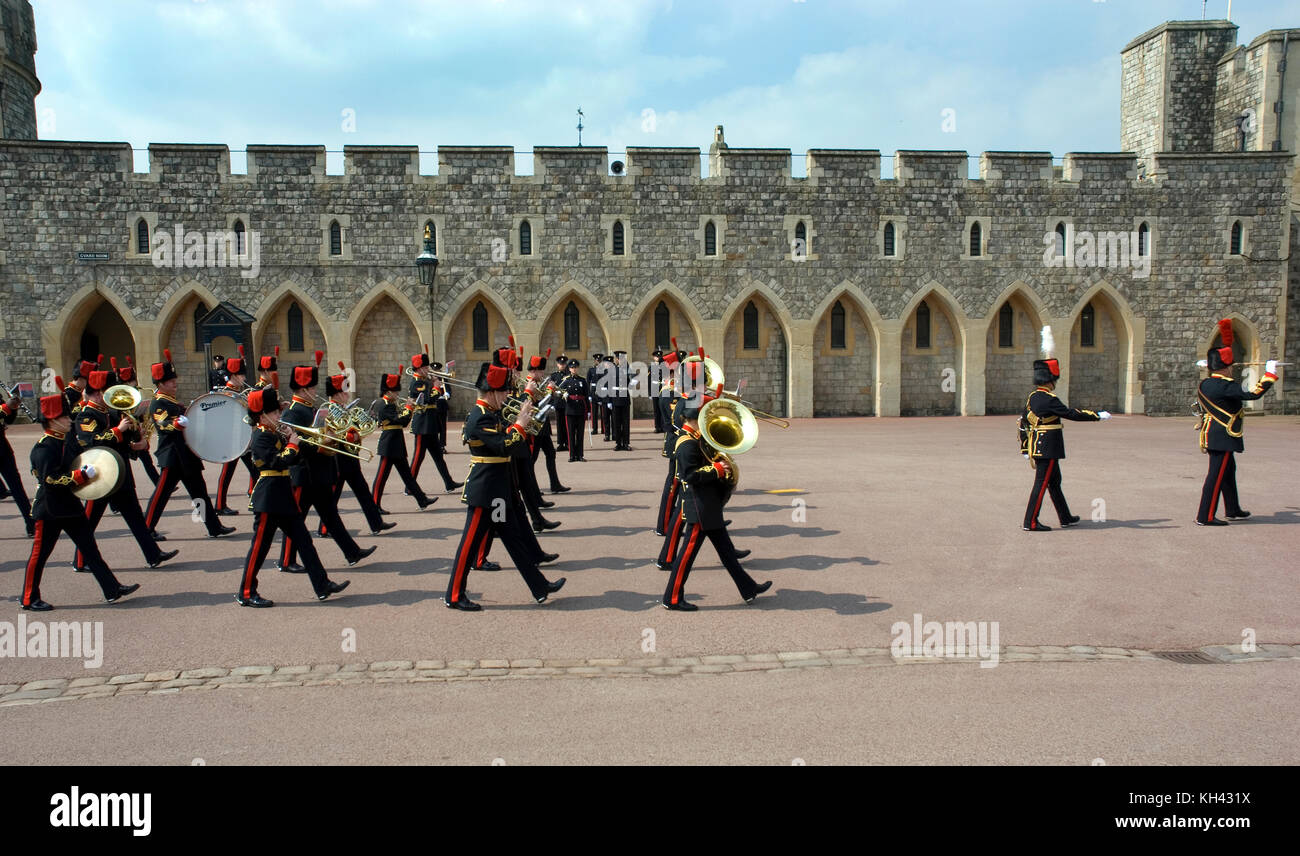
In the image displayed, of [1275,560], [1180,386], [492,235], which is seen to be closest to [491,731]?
[1275,560]

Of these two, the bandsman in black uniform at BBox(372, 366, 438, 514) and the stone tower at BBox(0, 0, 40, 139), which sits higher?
the stone tower at BBox(0, 0, 40, 139)

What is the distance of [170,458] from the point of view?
32.6 feet

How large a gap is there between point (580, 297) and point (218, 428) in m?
16.3

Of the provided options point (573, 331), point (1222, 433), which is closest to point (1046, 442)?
point (1222, 433)

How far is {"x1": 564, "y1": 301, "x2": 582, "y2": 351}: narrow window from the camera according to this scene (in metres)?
24.8

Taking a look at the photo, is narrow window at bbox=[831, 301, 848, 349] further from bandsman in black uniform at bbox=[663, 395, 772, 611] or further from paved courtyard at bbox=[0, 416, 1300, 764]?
bandsman in black uniform at bbox=[663, 395, 772, 611]

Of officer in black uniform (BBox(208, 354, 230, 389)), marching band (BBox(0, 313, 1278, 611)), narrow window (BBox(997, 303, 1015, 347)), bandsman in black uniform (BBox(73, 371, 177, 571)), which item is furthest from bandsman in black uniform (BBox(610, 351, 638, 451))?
narrow window (BBox(997, 303, 1015, 347))

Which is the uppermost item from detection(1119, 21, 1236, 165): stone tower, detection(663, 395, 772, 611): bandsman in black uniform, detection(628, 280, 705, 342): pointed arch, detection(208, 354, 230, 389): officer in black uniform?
detection(1119, 21, 1236, 165): stone tower

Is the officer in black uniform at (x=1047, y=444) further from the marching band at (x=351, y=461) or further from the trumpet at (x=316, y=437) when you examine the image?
the trumpet at (x=316, y=437)

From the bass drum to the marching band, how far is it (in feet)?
0.05

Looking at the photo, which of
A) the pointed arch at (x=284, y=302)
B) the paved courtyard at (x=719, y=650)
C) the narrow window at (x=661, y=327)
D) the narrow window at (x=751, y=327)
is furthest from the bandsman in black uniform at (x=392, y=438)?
the narrow window at (x=751, y=327)

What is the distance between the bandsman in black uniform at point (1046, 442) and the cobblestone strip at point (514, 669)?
3.71 m

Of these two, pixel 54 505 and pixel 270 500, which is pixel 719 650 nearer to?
pixel 270 500

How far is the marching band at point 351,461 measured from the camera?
23.6 ft
